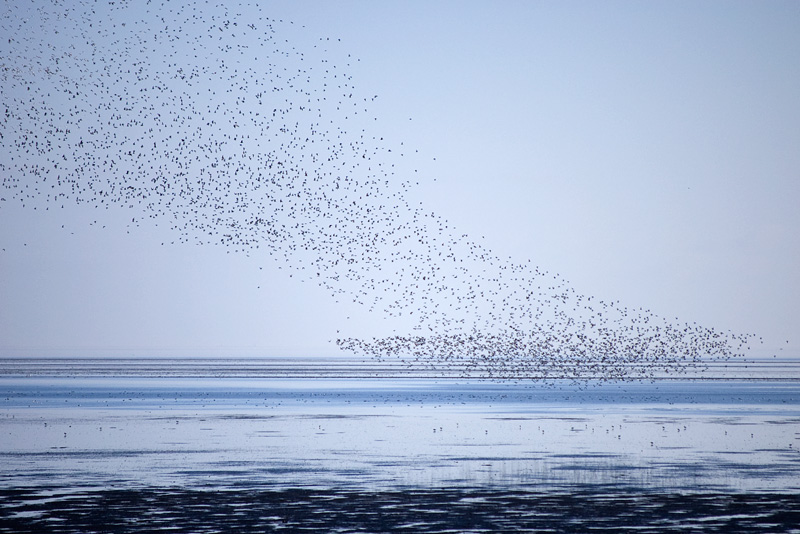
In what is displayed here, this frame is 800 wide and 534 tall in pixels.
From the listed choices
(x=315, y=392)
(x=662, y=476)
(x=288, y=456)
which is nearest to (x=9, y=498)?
(x=288, y=456)

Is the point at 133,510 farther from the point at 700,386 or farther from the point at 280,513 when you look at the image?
the point at 700,386

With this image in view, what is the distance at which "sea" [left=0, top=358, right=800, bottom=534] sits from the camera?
1420cm

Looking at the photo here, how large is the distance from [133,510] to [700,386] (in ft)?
152

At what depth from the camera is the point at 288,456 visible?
21.4 m

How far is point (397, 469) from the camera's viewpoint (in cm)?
1939

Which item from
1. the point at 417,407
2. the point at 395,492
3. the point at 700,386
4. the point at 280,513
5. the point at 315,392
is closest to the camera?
the point at 280,513

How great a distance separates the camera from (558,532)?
13.3 metres

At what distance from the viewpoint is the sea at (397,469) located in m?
14.2

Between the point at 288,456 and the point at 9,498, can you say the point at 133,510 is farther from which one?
the point at 288,456

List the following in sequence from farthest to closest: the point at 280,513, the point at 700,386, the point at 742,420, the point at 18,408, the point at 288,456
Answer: the point at 700,386
the point at 18,408
the point at 742,420
the point at 288,456
the point at 280,513

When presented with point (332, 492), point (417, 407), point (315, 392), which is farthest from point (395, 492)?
point (315, 392)

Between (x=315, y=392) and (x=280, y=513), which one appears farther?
(x=315, y=392)

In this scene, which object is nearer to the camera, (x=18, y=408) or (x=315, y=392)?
(x=18, y=408)

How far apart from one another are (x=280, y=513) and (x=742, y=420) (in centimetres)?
1989
